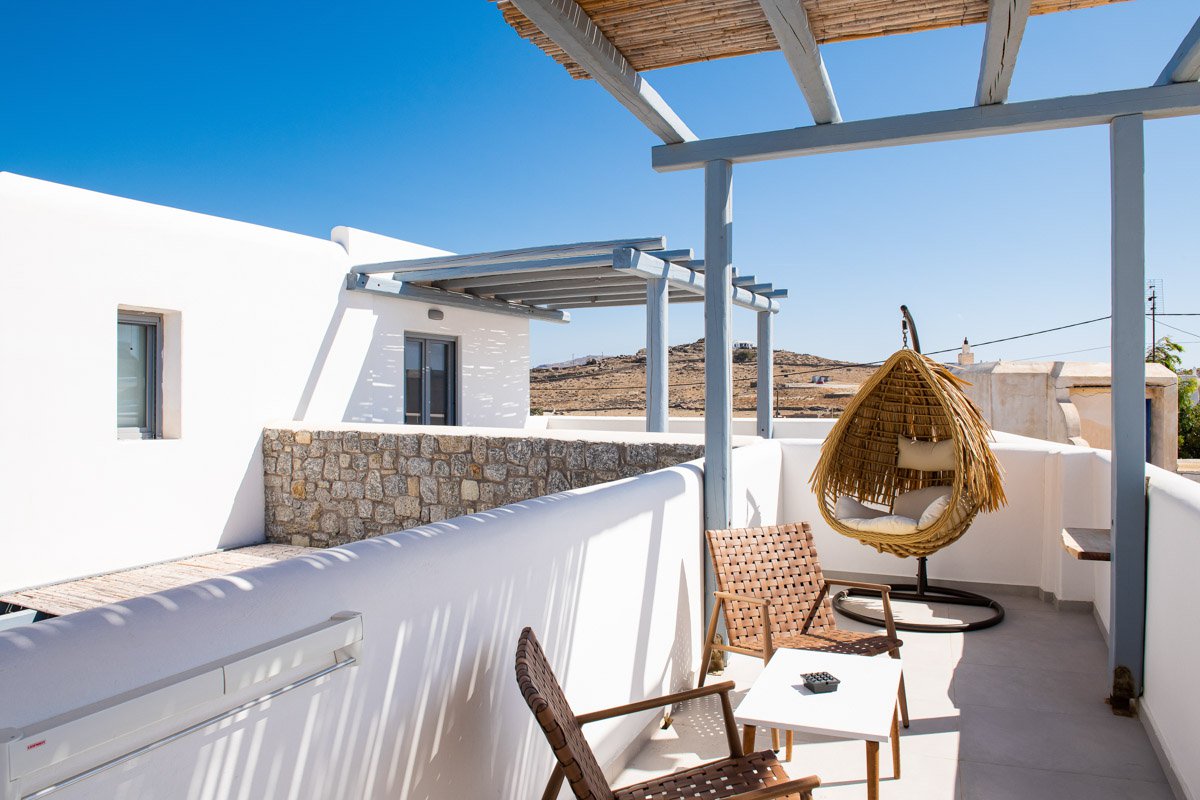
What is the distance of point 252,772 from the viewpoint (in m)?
1.40

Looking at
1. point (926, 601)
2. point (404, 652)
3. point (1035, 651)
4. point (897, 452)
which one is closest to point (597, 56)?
point (404, 652)

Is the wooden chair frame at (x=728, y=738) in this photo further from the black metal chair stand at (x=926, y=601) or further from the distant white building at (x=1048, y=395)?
the distant white building at (x=1048, y=395)

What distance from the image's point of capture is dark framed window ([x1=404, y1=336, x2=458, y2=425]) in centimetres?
1007

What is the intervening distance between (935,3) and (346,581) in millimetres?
2752

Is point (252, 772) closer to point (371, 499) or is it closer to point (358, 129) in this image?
point (371, 499)

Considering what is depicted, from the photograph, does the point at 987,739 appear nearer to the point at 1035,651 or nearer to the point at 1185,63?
the point at 1035,651

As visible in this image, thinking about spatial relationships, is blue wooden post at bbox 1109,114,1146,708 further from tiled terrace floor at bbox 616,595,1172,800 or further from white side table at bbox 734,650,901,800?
white side table at bbox 734,650,901,800

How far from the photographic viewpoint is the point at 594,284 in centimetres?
986

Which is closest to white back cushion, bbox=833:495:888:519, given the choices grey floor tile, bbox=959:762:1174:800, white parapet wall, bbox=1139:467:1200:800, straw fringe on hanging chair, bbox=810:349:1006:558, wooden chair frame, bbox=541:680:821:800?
A: straw fringe on hanging chair, bbox=810:349:1006:558

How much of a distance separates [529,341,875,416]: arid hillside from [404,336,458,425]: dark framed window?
A: 12.9 feet

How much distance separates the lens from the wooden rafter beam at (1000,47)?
2.70 m

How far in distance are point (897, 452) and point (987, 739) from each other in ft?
8.34

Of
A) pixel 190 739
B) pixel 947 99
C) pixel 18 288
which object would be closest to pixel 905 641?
pixel 947 99

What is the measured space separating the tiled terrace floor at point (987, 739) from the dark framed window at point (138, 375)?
18.3 ft
